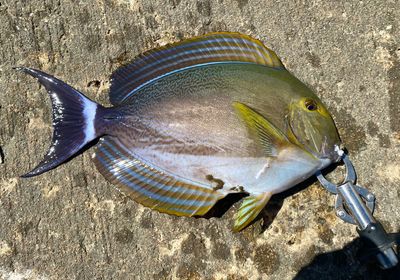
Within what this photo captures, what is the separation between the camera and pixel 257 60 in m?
2.30

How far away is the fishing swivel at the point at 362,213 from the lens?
2.07 m

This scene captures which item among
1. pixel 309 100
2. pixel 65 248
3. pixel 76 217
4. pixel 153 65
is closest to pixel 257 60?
pixel 309 100

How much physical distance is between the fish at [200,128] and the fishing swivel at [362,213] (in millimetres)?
173

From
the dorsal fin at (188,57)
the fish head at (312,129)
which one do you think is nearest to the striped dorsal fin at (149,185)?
the dorsal fin at (188,57)

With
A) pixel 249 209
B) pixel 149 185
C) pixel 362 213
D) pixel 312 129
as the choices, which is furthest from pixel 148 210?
pixel 362 213

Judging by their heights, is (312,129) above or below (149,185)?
above

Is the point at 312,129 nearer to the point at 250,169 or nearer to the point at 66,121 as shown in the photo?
the point at 250,169

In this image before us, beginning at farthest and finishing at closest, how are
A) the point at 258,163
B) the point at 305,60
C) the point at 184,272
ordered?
1. the point at 305,60
2. the point at 184,272
3. the point at 258,163

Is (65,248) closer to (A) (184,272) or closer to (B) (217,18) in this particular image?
(A) (184,272)

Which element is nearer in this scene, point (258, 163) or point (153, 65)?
point (258, 163)

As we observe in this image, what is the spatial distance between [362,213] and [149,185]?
1.12 m

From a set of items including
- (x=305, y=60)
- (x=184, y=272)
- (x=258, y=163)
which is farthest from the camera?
(x=305, y=60)

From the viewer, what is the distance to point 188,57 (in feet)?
7.69

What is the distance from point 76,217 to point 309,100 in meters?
1.43
